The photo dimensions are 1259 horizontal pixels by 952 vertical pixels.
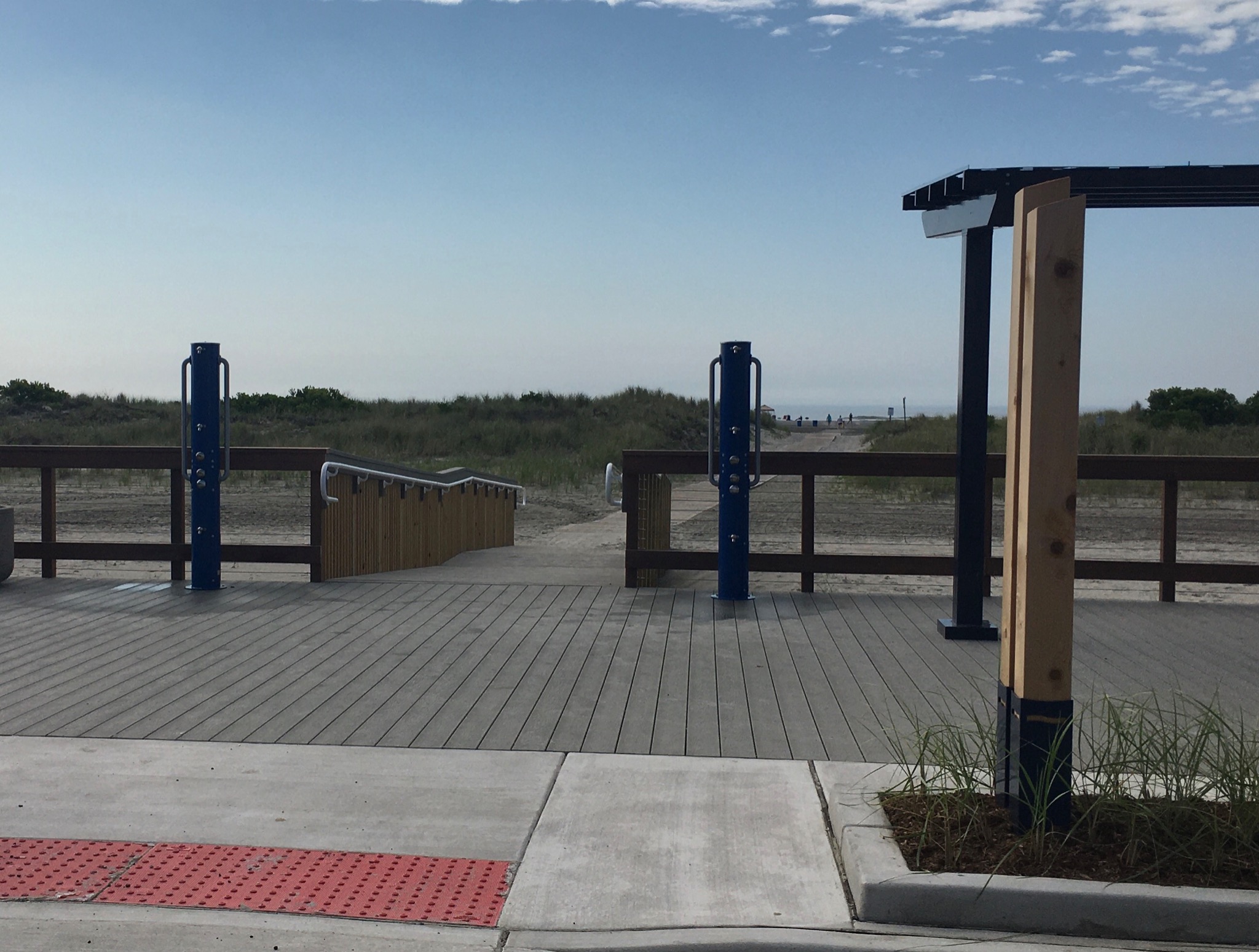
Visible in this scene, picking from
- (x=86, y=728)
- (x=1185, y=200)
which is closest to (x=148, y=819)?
(x=86, y=728)

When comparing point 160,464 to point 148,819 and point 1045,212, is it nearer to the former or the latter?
point 148,819

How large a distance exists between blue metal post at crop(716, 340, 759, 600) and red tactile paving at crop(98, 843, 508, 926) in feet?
14.7

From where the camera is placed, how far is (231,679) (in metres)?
5.54

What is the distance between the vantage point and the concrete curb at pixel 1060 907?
3.02 metres

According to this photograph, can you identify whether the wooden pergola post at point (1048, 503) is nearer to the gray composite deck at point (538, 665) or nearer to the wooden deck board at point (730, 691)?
the gray composite deck at point (538, 665)

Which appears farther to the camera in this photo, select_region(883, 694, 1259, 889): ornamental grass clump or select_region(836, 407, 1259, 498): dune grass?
select_region(836, 407, 1259, 498): dune grass

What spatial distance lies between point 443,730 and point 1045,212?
300cm

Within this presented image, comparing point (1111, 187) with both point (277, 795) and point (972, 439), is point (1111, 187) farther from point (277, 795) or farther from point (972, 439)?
point (277, 795)

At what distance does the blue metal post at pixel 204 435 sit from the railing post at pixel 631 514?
2.83 m

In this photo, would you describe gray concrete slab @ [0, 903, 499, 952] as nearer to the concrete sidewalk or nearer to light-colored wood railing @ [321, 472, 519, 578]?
the concrete sidewalk

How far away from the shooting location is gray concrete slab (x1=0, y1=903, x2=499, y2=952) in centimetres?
293

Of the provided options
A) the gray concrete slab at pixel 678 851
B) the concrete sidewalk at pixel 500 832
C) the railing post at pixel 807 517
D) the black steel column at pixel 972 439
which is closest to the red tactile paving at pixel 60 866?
Result: the concrete sidewalk at pixel 500 832

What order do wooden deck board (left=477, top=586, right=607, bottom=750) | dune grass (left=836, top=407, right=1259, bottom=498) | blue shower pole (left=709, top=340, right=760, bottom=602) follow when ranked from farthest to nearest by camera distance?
dune grass (left=836, top=407, right=1259, bottom=498), blue shower pole (left=709, top=340, right=760, bottom=602), wooden deck board (left=477, top=586, right=607, bottom=750)

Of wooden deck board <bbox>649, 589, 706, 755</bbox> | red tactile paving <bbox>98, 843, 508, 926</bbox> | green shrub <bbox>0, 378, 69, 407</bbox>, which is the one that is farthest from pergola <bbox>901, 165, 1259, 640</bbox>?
green shrub <bbox>0, 378, 69, 407</bbox>
